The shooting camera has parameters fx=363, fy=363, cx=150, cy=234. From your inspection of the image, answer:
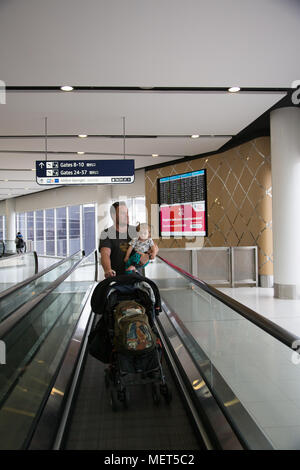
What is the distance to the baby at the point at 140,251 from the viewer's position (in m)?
4.42

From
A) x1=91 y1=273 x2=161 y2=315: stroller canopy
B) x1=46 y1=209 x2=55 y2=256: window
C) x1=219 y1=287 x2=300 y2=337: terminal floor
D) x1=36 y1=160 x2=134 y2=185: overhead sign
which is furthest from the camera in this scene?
x1=46 y1=209 x2=55 y2=256: window

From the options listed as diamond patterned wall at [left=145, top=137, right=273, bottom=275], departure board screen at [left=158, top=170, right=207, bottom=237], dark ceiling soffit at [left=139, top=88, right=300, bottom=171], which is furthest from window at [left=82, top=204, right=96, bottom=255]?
dark ceiling soffit at [left=139, top=88, right=300, bottom=171]

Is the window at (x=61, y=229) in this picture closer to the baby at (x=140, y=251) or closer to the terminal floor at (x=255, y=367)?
the baby at (x=140, y=251)

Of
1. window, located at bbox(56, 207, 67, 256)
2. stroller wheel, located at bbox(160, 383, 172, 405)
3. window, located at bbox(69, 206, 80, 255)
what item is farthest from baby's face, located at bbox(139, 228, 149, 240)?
window, located at bbox(56, 207, 67, 256)

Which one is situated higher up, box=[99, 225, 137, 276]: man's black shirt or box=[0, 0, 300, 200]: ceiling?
box=[0, 0, 300, 200]: ceiling

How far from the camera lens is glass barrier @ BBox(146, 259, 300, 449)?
8.84 ft

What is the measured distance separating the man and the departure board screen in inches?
321

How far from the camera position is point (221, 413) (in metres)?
2.67

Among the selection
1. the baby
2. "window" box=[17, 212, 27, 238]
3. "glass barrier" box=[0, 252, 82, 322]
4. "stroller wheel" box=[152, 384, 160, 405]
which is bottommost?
"stroller wheel" box=[152, 384, 160, 405]

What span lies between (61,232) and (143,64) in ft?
63.6

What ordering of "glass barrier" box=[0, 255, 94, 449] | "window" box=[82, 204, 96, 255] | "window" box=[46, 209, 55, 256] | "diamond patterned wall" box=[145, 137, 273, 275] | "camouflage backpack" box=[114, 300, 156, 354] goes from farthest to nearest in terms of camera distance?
"window" box=[46, 209, 55, 256]
"window" box=[82, 204, 96, 255]
"diamond patterned wall" box=[145, 137, 273, 275]
"camouflage backpack" box=[114, 300, 156, 354]
"glass barrier" box=[0, 255, 94, 449]

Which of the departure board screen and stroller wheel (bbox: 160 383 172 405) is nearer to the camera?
stroller wheel (bbox: 160 383 172 405)

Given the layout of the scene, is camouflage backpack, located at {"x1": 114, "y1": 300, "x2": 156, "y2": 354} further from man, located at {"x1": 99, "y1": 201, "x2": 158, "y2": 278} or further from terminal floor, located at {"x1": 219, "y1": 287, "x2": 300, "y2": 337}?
terminal floor, located at {"x1": 219, "y1": 287, "x2": 300, "y2": 337}
